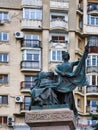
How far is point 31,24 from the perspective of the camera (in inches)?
2121

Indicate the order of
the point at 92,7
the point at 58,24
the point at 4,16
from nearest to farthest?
the point at 58,24, the point at 4,16, the point at 92,7

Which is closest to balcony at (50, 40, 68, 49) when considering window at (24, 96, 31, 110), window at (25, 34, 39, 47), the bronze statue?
window at (25, 34, 39, 47)

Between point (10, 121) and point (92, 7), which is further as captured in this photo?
point (92, 7)

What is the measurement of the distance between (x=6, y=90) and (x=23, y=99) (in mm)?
1799

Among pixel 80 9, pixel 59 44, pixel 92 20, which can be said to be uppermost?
pixel 80 9

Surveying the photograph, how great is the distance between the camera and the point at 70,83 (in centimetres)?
1650

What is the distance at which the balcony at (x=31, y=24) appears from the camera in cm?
5375

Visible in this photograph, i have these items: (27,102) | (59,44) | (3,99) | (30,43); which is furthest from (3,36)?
(27,102)

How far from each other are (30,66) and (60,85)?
1439 inches

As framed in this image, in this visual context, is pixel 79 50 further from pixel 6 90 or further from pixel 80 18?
pixel 6 90

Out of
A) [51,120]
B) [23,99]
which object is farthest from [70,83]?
[23,99]

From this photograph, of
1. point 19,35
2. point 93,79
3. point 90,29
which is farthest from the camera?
point 90,29

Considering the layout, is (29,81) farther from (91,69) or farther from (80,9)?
(80,9)

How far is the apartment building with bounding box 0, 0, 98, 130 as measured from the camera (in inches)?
2066
